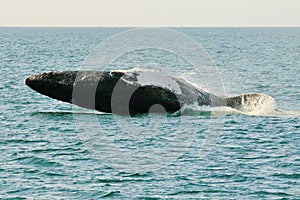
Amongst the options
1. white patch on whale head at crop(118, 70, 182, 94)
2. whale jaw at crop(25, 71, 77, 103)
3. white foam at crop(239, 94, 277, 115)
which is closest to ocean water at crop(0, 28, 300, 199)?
white foam at crop(239, 94, 277, 115)

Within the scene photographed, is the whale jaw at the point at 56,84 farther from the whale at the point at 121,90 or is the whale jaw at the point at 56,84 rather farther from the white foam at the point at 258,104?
the white foam at the point at 258,104

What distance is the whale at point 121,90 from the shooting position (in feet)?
100.0

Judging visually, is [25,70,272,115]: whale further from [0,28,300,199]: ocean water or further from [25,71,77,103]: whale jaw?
[0,28,300,199]: ocean water

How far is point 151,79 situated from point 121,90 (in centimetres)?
138

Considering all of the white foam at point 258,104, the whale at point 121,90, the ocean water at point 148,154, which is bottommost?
the ocean water at point 148,154

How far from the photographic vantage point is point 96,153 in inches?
969

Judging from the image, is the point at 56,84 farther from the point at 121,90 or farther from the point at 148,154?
the point at 148,154

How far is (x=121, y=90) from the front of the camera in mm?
30359

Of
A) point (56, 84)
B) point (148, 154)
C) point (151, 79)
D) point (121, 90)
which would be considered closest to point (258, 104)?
point (151, 79)

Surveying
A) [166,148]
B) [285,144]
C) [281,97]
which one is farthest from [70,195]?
[281,97]

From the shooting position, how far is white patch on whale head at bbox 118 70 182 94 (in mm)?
30547

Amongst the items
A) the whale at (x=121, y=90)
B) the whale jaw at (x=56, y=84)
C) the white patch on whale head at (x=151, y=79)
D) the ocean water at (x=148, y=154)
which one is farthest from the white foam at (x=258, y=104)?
the whale jaw at (x=56, y=84)

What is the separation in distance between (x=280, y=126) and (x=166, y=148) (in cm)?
598

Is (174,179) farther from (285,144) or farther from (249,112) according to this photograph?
(249,112)
